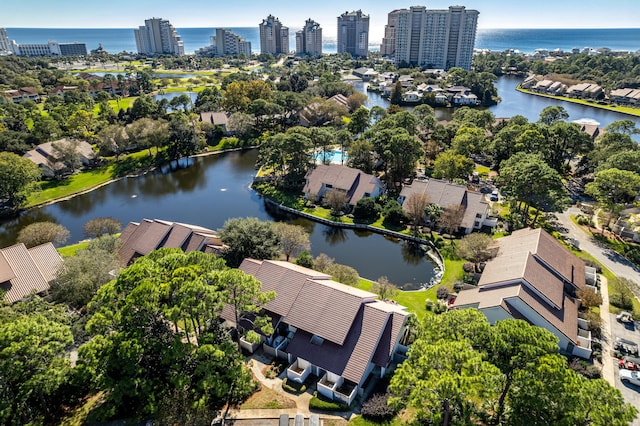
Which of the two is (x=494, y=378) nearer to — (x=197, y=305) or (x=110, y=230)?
(x=197, y=305)

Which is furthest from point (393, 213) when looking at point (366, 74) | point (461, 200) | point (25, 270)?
point (366, 74)

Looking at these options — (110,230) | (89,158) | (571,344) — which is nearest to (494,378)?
(571,344)

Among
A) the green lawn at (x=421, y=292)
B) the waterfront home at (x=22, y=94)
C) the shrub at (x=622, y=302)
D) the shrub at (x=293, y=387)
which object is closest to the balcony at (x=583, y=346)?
the shrub at (x=622, y=302)

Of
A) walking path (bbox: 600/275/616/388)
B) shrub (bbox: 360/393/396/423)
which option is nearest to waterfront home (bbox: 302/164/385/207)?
walking path (bbox: 600/275/616/388)

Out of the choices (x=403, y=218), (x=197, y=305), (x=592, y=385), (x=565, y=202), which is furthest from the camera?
(x=403, y=218)

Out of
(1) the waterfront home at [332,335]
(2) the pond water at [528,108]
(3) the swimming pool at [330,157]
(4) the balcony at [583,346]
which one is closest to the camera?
(1) the waterfront home at [332,335]

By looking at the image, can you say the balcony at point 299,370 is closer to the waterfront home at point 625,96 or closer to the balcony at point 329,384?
the balcony at point 329,384
